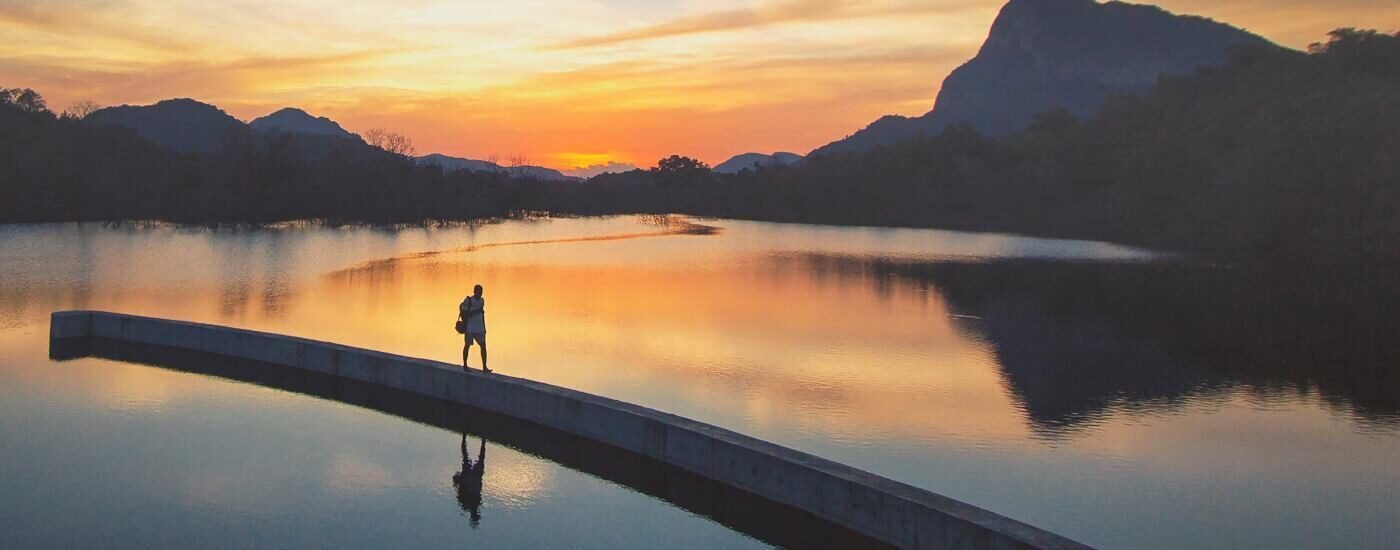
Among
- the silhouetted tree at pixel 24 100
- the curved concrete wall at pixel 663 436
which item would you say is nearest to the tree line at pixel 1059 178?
the silhouetted tree at pixel 24 100

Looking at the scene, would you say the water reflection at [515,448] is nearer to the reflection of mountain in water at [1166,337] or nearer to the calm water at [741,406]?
the calm water at [741,406]

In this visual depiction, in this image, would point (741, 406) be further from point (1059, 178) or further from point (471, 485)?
point (1059, 178)

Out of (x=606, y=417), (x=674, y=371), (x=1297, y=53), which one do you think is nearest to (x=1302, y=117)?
(x=1297, y=53)

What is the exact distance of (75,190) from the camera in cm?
8838

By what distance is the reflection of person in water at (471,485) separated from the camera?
40.0ft

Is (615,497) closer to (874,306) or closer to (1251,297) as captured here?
(874,306)

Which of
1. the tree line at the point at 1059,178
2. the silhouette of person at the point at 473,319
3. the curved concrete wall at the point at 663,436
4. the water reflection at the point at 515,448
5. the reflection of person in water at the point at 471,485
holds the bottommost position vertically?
the reflection of person in water at the point at 471,485

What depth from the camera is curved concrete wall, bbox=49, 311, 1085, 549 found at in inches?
407

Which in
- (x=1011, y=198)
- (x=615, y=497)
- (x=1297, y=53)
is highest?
(x=1297, y=53)

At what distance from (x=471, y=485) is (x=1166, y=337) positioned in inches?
926

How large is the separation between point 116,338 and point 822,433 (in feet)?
52.4

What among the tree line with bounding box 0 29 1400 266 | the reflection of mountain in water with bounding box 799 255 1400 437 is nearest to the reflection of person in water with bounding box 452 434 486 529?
the reflection of mountain in water with bounding box 799 255 1400 437

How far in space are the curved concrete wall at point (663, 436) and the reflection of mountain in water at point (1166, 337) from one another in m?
7.02

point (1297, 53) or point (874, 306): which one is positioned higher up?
point (1297, 53)
